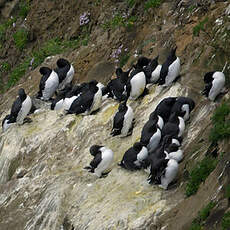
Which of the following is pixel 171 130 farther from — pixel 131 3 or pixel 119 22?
pixel 131 3

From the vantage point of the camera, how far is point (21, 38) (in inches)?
982

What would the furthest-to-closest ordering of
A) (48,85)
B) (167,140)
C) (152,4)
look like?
1. (152,4)
2. (48,85)
3. (167,140)

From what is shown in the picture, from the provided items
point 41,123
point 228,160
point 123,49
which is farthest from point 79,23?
point 228,160

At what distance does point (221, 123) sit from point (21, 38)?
1411 centimetres

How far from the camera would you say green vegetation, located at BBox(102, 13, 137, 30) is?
2014cm

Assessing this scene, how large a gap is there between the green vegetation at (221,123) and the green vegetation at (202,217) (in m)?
1.67

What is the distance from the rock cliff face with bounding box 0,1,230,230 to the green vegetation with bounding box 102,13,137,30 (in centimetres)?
14

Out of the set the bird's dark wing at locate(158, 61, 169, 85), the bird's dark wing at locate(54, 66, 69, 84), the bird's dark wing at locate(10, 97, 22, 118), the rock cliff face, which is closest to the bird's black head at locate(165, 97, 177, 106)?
the rock cliff face

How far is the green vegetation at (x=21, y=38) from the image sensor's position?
978 inches

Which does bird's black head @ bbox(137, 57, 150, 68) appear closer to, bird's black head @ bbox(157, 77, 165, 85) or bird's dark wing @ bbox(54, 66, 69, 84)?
bird's black head @ bbox(157, 77, 165, 85)

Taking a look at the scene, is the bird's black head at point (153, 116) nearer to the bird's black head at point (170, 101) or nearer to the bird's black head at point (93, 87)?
the bird's black head at point (170, 101)

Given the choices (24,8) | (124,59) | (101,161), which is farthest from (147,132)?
(24,8)

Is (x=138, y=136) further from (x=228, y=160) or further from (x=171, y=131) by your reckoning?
(x=228, y=160)

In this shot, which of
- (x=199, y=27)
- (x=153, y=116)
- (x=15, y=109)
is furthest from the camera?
(x=15, y=109)
